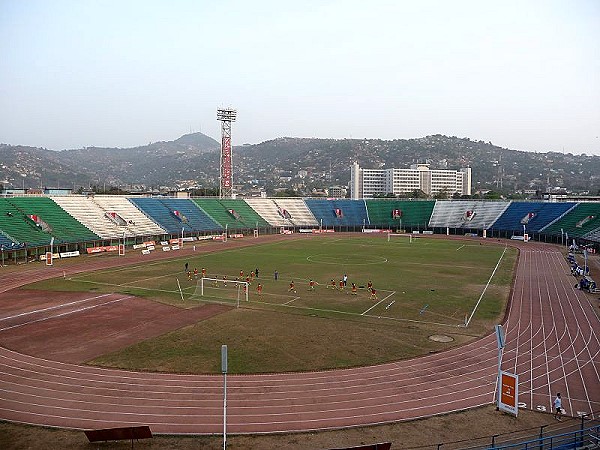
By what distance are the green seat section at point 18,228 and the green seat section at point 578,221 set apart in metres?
76.6

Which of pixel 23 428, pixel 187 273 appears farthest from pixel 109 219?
pixel 23 428

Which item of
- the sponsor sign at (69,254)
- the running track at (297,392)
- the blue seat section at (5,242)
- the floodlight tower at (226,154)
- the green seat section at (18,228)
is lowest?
the running track at (297,392)

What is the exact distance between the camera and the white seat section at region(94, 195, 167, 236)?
74312 mm

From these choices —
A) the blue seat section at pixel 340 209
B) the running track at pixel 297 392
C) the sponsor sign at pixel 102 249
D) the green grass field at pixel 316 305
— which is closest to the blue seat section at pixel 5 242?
the sponsor sign at pixel 102 249

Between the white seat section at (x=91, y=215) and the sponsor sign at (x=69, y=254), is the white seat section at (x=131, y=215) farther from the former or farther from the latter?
the sponsor sign at (x=69, y=254)

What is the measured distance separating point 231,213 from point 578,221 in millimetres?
61160

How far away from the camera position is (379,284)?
4322cm

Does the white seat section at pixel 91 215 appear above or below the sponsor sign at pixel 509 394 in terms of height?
above

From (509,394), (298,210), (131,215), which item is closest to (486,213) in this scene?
(298,210)

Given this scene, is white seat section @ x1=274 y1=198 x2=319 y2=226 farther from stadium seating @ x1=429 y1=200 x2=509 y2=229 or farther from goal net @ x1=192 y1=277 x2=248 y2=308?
goal net @ x1=192 y1=277 x2=248 y2=308

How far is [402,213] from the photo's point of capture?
105625 millimetres

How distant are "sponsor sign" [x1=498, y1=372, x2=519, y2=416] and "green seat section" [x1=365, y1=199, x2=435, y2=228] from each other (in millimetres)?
85237

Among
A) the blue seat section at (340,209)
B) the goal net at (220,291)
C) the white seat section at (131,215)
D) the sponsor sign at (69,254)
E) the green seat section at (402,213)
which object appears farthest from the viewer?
the blue seat section at (340,209)

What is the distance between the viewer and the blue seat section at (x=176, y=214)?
81.1 metres
